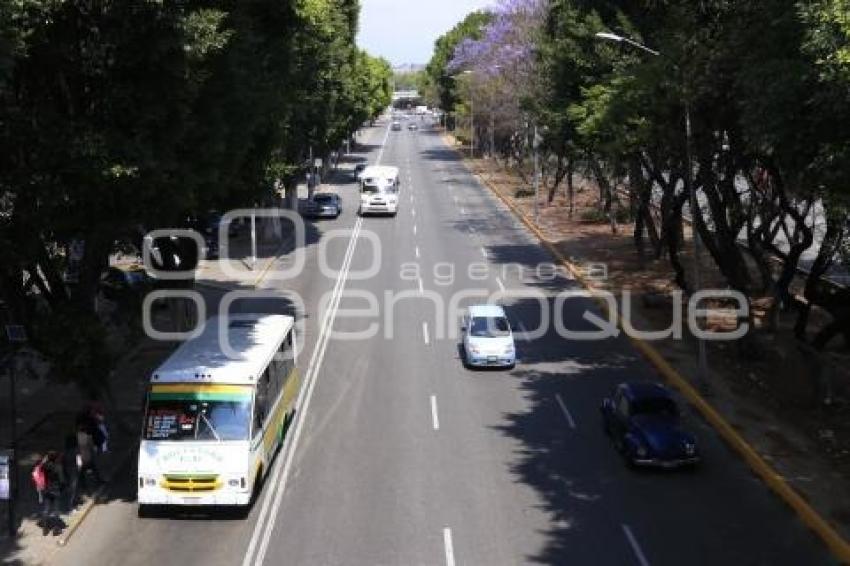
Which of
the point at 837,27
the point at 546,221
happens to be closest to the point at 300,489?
the point at 837,27

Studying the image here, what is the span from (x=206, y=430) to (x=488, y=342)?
36.8 feet

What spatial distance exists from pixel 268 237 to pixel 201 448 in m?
33.0

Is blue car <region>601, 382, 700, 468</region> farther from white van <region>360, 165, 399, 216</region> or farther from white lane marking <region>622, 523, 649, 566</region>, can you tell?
white van <region>360, 165, 399, 216</region>

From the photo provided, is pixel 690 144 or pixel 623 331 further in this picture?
pixel 623 331

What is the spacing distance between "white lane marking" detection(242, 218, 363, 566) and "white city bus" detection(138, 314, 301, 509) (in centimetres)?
46

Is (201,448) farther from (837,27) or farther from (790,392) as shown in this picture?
(790,392)

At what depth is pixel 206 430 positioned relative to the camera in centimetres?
1750

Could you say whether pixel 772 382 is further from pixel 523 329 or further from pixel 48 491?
pixel 48 491

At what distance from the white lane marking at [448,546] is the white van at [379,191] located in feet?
136

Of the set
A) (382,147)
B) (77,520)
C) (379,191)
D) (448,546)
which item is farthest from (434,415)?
(382,147)

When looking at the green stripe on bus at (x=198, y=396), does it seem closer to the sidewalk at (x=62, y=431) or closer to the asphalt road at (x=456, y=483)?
the asphalt road at (x=456, y=483)

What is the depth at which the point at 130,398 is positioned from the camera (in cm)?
2475

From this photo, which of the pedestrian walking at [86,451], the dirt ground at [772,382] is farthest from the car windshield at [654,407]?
the pedestrian walking at [86,451]

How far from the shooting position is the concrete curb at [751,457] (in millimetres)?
16312
